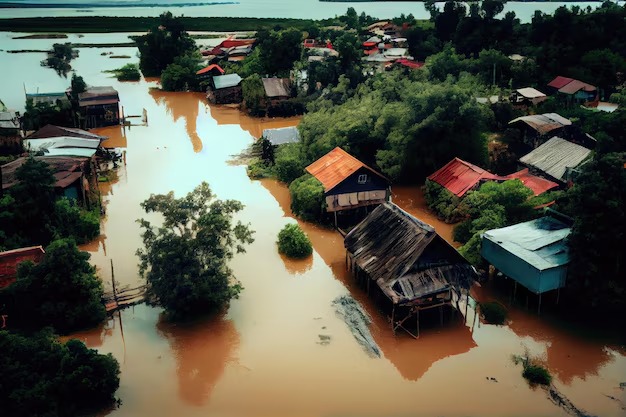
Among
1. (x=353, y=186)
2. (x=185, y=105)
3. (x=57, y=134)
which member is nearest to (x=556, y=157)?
(x=353, y=186)

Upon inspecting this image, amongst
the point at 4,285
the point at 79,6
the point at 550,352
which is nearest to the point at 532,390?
the point at 550,352

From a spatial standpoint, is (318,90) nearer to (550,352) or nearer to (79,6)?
(550,352)

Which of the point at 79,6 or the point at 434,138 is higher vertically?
the point at 79,6

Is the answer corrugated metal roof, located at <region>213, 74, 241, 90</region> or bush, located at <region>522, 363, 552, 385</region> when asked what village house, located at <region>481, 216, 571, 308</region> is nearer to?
bush, located at <region>522, 363, 552, 385</region>

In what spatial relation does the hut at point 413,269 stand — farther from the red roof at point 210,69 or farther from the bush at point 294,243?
the red roof at point 210,69

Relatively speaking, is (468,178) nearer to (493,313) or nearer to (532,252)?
(532,252)

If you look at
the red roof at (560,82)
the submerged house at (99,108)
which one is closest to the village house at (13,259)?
the submerged house at (99,108)

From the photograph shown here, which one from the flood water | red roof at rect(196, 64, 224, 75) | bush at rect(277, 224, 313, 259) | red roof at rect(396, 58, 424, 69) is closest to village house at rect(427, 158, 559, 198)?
the flood water
